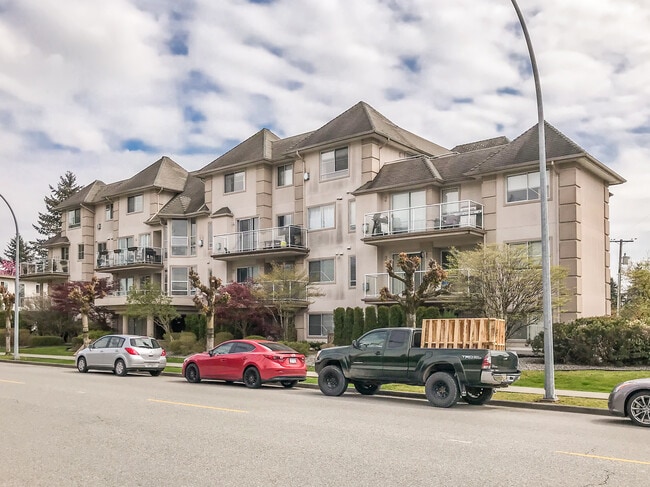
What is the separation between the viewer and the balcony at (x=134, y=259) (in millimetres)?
44844

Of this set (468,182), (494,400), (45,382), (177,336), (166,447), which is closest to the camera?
(166,447)

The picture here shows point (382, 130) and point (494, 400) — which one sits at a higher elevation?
point (382, 130)

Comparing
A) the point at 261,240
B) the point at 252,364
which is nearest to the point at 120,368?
the point at 252,364

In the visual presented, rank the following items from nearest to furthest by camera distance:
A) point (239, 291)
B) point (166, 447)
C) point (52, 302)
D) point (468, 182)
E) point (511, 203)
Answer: point (166, 447), point (511, 203), point (468, 182), point (239, 291), point (52, 302)

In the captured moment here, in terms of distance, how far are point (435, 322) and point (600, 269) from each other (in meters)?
17.0

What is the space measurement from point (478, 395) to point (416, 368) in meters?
1.65

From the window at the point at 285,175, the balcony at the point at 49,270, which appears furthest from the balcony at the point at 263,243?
the balcony at the point at 49,270

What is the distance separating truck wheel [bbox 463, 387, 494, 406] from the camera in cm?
1630

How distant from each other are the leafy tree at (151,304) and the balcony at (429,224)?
40.5 feet

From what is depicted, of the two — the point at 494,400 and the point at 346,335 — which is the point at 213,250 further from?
the point at 494,400

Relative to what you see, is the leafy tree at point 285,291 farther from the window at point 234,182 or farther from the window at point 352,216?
the window at point 234,182

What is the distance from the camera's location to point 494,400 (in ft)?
54.4

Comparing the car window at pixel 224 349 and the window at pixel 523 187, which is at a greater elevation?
the window at pixel 523 187

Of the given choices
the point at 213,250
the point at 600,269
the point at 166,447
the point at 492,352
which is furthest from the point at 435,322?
the point at 213,250
